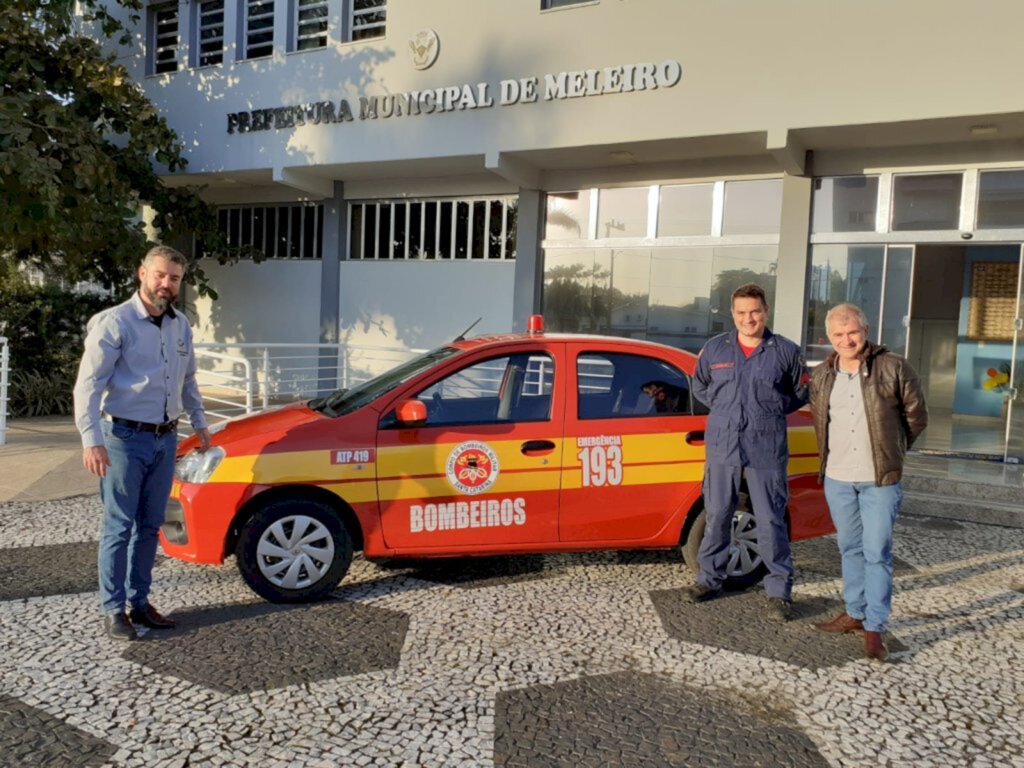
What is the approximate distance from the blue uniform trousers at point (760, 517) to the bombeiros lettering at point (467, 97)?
21.4 ft

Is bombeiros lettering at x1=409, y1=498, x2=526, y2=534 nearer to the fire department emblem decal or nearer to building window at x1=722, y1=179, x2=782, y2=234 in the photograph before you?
the fire department emblem decal

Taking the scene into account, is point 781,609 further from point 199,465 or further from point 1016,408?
point 1016,408

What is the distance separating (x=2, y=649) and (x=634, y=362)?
12.2ft

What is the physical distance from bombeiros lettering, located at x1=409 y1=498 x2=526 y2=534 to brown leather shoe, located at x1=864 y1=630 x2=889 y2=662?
6.33 ft

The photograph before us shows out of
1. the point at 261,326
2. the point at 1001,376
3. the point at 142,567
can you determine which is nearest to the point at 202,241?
the point at 261,326

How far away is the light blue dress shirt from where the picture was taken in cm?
391

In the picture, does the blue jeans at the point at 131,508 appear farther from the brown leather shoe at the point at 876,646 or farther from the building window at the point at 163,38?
the building window at the point at 163,38

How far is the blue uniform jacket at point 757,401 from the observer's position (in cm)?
461

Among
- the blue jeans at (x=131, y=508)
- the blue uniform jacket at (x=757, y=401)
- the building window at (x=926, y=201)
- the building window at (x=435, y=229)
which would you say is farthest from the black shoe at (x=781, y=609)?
the building window at (x=435, y=229)

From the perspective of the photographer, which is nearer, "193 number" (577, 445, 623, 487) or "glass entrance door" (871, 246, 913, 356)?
"193 number" (577, 445, 623, 487)

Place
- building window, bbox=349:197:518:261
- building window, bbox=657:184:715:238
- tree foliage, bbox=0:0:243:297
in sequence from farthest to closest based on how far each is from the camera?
1. building window, bbox=349:197:518:261
2. building window, bbox=657:184:715:238
3. tree foliage, bbox=0:0:243:297

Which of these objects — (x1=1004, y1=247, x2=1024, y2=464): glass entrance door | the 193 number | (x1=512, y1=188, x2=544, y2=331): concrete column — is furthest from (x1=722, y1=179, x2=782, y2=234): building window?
the 193 number

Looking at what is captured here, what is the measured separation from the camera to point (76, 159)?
420 inches

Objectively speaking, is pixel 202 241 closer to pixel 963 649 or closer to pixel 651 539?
pixel 651 539
